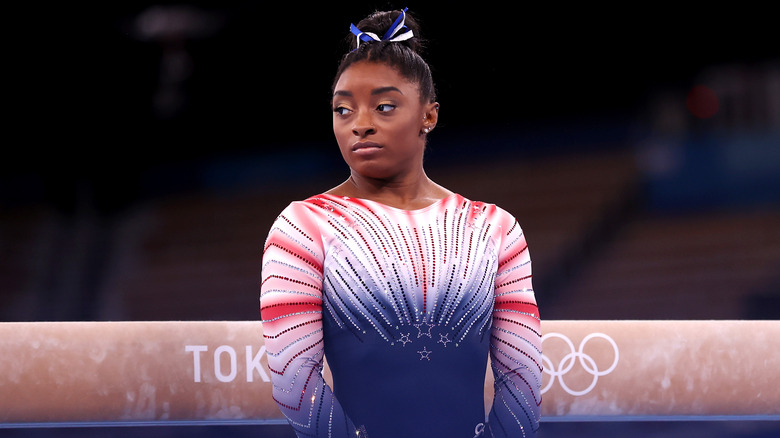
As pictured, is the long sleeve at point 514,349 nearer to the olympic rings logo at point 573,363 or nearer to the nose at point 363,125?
the nose at point 363,125

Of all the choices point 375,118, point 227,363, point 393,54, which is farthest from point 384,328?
point 227,363

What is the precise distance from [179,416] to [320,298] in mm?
1532

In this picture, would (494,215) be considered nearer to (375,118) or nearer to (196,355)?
(375,118)

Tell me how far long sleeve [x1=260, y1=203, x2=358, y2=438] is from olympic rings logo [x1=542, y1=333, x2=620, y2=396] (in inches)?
57.3

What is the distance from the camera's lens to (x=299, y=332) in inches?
41.8

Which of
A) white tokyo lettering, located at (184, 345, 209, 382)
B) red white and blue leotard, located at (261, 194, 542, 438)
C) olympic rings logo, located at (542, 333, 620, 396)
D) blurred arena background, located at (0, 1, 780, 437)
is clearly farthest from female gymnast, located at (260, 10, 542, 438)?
blurred arena background, located at (0, 1, 780, 437)

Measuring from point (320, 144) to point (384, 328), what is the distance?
1765 mm

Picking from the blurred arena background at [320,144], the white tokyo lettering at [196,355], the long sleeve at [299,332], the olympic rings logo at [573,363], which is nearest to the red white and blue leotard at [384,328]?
the long sleeve at [299,332]

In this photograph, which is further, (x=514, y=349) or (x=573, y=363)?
(x=573, y=363)

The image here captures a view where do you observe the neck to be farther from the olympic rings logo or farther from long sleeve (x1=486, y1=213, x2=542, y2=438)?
the olympic rings logo

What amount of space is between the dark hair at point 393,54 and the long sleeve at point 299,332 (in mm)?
304

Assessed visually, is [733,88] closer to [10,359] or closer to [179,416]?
[179,416]

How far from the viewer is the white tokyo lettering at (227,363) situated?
2.40 metres

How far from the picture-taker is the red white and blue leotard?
1.07 m
